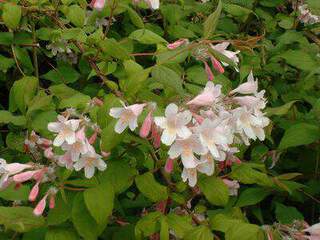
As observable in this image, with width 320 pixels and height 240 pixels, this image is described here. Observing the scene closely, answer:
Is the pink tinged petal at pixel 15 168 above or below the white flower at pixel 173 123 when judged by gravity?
below

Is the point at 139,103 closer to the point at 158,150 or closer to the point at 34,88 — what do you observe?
the point at 158,150

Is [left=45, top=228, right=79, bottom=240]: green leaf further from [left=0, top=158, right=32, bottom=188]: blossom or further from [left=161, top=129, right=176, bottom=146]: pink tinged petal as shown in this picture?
[left=161, top=129, right=176, bottom=146]: pink tinged petal

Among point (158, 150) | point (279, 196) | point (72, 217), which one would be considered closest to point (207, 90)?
point (158, 150)

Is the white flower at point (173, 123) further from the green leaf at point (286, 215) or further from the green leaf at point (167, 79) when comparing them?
the green leaf at point (286, 215)

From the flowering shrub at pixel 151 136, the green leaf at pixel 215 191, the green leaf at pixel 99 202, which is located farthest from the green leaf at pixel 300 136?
the green leaf at pixel 99 202

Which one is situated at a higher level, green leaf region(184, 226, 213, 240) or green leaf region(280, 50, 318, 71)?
green leaf region(280, 50, 318, 71)

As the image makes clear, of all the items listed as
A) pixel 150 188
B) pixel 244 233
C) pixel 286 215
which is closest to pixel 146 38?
pixel 150 188

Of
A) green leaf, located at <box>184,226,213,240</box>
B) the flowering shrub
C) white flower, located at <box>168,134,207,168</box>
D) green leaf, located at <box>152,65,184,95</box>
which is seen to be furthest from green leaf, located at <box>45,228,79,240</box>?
green leaf, located at <box>152,65,184,95</box>
